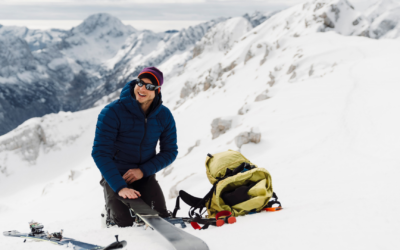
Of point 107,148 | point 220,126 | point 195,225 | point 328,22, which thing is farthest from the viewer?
point 328,22

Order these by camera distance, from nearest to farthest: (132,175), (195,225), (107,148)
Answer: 1. (195,225)
2. (107,148)
3. (132,175)

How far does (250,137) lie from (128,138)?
7.78 metres

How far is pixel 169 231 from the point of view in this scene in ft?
11.3

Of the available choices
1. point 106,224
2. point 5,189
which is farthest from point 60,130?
point 106,224

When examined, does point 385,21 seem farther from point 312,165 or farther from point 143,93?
point 143,93

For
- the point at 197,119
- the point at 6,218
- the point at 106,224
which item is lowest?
the point at 6,218

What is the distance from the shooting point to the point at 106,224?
521 centimetres

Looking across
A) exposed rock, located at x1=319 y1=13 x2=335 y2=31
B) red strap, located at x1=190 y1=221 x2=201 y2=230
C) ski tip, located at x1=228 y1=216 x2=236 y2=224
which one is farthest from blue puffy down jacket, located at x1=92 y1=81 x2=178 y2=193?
exposed rock, located at x1=319 y1=13 x2=335 y2=31

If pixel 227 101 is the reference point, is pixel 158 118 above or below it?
above

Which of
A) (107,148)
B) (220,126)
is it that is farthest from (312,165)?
(220,126)

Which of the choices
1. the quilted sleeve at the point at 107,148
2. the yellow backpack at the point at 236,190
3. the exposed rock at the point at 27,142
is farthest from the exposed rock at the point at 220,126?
the exposed rock at the point at 27,142

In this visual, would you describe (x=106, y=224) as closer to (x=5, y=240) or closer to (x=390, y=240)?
(x=5, y=240)

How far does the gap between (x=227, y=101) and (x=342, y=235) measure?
3148 centimetres

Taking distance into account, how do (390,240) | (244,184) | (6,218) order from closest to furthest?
(390,240)
(244,184)
(6,218)
